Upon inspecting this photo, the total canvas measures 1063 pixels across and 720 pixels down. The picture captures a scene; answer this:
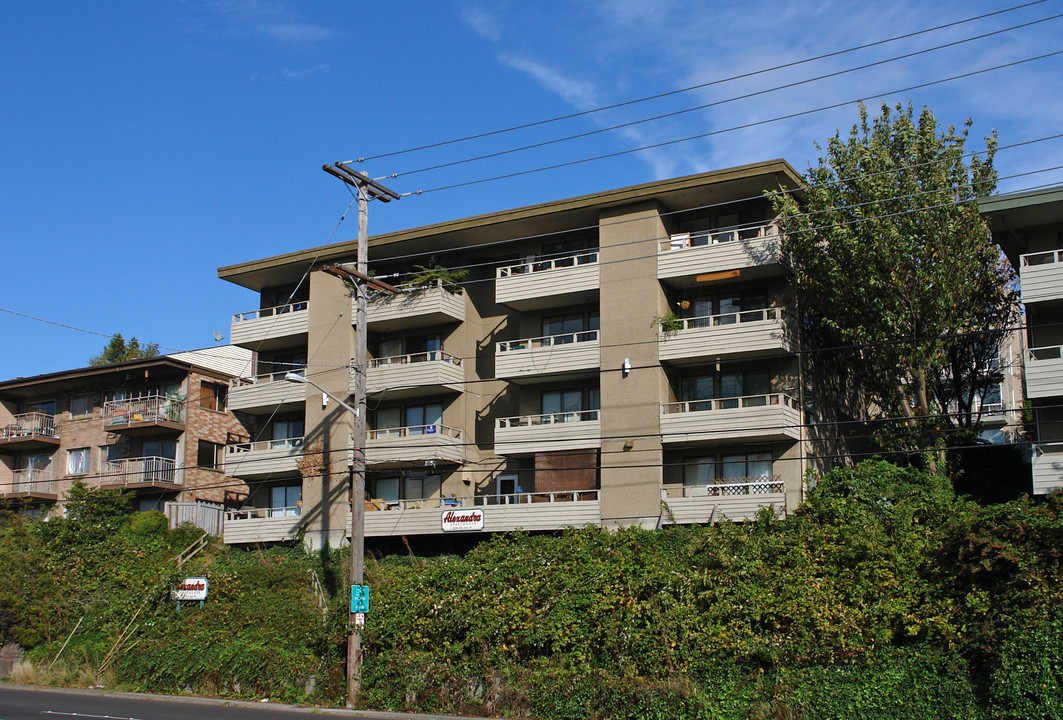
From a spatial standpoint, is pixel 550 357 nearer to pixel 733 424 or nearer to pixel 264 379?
pixel 733 424

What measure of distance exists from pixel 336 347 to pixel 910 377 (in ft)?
75.0

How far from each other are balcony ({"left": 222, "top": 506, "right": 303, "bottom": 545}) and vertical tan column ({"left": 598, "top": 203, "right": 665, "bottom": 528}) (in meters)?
13.8

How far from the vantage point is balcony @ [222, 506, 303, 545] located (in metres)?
41.9

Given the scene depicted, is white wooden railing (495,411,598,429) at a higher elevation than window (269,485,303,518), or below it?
higher

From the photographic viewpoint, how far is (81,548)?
40281mm

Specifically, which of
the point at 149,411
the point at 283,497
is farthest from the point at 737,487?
the point at 149,411

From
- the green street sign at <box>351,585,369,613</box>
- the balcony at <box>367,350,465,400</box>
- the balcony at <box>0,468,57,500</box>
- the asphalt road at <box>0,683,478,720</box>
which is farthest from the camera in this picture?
the balcony at <box>0,468,57,500</box>

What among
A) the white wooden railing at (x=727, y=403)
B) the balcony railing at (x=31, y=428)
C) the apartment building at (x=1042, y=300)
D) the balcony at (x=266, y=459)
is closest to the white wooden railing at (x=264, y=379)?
the balcony at (x=266, y=459)

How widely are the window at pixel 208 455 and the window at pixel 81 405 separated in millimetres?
7566

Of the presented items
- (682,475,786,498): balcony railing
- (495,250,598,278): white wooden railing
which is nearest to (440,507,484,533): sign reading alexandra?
(682,475,786,498): balcony railing

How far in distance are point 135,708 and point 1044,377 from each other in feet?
94.2

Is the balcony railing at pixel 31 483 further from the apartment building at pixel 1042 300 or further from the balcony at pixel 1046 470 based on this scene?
the apartment building at pixel 1042 300

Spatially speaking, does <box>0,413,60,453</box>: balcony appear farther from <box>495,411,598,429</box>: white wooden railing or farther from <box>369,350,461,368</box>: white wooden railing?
<box>495,411,598,429</box>: white wooden railing

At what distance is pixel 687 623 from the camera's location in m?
24.9
